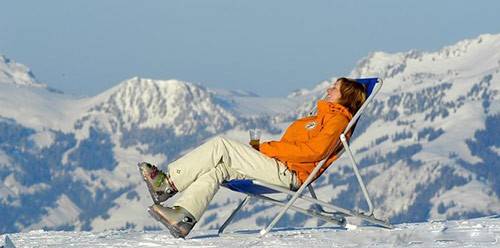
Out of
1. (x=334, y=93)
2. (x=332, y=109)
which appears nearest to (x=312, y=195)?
(x=332, y=109)

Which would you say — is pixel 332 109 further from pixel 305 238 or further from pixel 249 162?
pixel 305 238

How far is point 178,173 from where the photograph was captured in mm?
13086

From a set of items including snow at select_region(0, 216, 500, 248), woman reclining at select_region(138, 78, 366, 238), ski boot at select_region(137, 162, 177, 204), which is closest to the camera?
snow at select_region(0, 216, 500, 248)

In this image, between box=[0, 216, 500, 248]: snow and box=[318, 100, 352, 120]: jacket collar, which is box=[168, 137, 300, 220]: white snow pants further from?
box=[318, 100, 352, 120]: jacket collar

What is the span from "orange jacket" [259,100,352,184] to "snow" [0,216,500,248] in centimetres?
75

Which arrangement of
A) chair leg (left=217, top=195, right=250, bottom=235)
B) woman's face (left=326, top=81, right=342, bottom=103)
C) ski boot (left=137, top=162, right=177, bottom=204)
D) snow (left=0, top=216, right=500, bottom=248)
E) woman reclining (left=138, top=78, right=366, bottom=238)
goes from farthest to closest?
woman's face (left=326, top=81, right=342, bottom=103) → chair leg (left=217, top=195, right=250, bottom=235) → ski boot (left=137, top=162, right=177, bottom=204) → woman reclining (left=138, top=78, right=366, bottom=238) → snow (left=0, top=216, right=500, bottom=248)

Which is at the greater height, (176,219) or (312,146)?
(312,146)

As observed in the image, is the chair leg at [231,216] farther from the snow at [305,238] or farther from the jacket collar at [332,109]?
the jacket collar at [332,109]

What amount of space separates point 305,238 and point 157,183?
5.31ft

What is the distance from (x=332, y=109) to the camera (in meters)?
13.9

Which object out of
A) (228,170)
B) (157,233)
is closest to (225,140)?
(228,170)

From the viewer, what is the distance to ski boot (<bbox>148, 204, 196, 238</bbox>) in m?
12.8

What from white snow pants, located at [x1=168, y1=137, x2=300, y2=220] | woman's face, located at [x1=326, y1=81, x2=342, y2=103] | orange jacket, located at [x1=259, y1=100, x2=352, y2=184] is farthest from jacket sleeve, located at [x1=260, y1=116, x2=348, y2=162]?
woman's face, located at [x1=326, y1=81, x2=342, y2=103]

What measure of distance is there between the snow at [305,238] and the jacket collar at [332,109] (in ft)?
4.15
